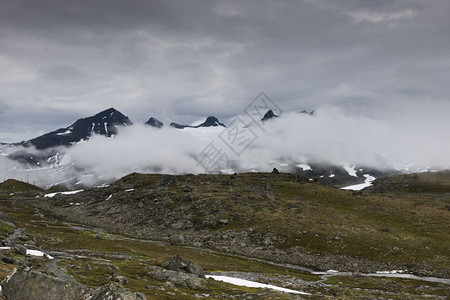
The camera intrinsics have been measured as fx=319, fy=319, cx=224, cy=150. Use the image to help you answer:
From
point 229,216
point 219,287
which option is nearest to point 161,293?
point 219,287

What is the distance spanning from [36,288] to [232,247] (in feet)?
267

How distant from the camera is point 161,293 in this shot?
1417 inches

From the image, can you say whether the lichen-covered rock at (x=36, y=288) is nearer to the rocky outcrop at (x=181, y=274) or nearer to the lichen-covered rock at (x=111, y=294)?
the lichen-covered rock at (x=111, y=294)

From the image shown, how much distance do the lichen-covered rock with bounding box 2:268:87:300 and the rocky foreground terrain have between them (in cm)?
7

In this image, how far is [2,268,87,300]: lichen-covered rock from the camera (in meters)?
22.7

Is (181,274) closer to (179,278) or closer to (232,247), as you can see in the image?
(179,278)

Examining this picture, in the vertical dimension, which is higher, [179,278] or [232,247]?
[179,278]

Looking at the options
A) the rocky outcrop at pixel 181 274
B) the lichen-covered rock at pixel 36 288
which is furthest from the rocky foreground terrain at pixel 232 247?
the rocky outcrop at pixel 181 274

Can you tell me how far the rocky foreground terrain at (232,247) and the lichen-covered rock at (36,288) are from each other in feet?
0.22

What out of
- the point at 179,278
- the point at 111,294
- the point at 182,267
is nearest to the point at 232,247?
the point at 182,267

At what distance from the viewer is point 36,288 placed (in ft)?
74.8

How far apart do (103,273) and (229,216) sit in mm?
85541

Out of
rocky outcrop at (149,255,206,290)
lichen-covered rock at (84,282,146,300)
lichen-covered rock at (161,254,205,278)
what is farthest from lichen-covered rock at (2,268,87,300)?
lichen-covered rock at (161,254,205,278)

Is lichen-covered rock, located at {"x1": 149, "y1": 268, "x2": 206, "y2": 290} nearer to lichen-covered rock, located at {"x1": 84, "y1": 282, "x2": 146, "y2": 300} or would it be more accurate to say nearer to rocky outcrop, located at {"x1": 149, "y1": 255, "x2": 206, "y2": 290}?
rocky outcrop, located at {"x1": 149, "y1": 255, "x2": 206, "y2": 290}
